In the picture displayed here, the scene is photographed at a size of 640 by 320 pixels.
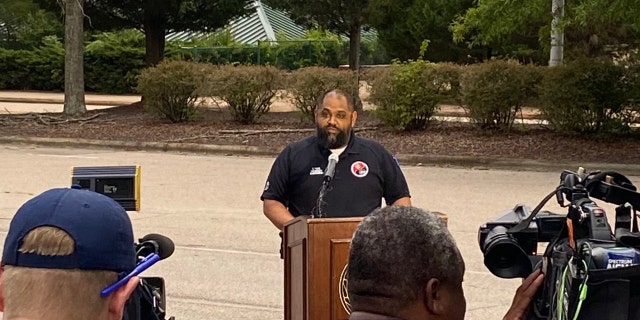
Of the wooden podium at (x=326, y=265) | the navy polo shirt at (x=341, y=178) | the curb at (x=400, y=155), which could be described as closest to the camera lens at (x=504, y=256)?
the wooden podium at (x=326, y=265)

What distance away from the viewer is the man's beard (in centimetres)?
550

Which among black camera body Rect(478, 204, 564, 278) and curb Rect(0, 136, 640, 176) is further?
curb Rect(0, 136, 640, 176)

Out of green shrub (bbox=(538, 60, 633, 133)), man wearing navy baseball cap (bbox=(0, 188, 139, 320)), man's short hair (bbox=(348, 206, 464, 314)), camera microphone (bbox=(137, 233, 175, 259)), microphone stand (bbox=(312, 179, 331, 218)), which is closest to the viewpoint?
man wearing navy baseball cap (bbox=(0, 188, 139, 320))

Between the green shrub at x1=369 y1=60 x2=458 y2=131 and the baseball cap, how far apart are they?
54.4ft

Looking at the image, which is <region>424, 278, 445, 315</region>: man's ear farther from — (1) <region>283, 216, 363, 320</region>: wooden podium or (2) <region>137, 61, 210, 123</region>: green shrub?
(2) <region>137, 61, 210, 123</region>: green shrub

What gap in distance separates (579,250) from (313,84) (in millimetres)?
17206

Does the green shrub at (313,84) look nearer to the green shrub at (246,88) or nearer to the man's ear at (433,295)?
the green shrub at (246,88)

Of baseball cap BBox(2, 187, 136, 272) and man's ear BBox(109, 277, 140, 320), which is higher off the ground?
baseball cap BBox(2, 187, 136, 272)

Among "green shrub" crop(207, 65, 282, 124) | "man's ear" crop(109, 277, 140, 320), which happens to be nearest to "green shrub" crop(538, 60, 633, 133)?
"green shrub" crop(207, 65, 282, 124)

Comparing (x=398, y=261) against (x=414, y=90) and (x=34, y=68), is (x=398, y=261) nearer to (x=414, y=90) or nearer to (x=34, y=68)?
(x=414, y=90)

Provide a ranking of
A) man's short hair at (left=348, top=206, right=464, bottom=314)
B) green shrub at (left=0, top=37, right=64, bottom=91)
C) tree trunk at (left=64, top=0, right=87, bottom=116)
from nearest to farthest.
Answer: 1. man's short hair at (left=348, top=206, right=464, bottom=314)
2. tree trunk at (left=64, top=0, right=87, bottom=116)
3. green shrub at (left=0, top=37, right=64, bottom=91)

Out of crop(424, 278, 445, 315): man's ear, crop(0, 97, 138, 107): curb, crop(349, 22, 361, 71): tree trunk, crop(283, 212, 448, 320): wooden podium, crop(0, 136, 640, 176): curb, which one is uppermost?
crop(349, 22, 361, 71): tree trunk

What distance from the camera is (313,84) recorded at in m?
19.7

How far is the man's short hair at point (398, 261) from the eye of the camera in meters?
2.22
